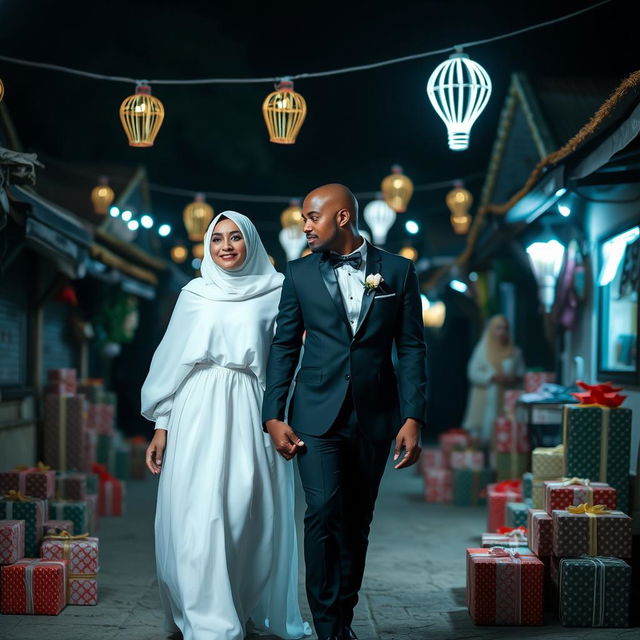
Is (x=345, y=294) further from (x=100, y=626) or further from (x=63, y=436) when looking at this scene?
(x=63, y=436)

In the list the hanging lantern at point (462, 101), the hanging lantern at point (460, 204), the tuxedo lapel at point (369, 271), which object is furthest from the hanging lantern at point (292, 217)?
the tuxedo lapel at point (369, 271)

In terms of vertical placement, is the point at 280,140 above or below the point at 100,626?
above

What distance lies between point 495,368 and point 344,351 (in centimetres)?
922

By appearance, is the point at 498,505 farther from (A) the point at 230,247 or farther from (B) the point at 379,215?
(B) the point at 379,215

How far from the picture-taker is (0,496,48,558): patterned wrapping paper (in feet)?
22.3

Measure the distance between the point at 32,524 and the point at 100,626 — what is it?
3.99ft

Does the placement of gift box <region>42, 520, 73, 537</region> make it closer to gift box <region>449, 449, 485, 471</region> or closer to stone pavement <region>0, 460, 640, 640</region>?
stone pavement <region>0, 460, 640, 640</region>

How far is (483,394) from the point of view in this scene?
14938 millimetres

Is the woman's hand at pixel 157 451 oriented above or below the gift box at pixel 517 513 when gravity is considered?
above

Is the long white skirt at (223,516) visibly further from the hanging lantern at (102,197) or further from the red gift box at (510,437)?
the hanging lantern at (102,197)

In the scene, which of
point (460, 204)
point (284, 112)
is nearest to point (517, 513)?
point (284, 112)

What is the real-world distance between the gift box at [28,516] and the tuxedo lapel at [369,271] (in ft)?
9.97

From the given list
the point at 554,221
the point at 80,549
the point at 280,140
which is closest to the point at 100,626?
the point at 80,549

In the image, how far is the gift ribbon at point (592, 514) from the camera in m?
6.09
